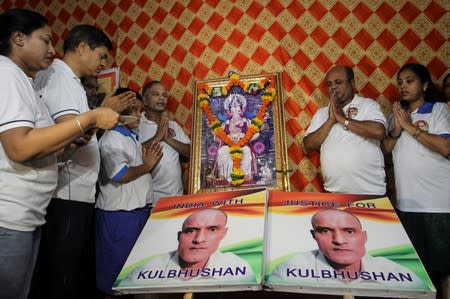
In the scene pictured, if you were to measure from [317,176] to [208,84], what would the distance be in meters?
1.24

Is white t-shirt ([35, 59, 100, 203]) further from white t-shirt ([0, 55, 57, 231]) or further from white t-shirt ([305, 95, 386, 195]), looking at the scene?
white t-shirt ([305, 95, 386, 195])

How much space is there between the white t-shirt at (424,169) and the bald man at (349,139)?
135mm

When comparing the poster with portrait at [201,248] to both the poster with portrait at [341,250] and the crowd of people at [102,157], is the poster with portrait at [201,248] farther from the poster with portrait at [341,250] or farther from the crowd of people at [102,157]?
the crowd of people at [102,157]

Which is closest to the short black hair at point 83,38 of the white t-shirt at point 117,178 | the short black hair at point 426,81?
the white t-shirt at point 117,178

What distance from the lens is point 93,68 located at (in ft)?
7.25

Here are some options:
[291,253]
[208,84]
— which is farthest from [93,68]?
[291,253]

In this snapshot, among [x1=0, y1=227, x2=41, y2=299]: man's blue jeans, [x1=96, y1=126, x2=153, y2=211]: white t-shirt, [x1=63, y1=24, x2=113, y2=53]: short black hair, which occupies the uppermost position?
[x1=63, y1=24, x2=113, y2=53]: short black hair

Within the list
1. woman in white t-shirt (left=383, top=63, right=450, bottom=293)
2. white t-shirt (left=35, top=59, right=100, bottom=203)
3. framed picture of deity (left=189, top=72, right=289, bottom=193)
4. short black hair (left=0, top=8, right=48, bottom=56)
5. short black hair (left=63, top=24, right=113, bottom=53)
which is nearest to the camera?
short black hair (left=0, top=8, right=48, bottom=56)

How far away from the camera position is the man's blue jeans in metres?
1.43

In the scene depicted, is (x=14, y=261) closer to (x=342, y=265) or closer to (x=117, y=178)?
(x=117, y=178)

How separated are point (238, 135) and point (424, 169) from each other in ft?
4.53

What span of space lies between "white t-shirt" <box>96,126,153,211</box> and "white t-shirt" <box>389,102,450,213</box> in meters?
1.76

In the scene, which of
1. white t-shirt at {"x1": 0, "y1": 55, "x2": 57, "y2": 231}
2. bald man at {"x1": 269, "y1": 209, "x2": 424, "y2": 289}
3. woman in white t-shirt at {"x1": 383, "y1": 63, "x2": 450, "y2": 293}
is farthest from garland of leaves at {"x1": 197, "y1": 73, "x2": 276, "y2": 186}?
white t-shirt at {"x1": 0, "y1": 55, "x2": 57, "y2": 231}

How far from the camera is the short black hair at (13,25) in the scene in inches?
63.9
